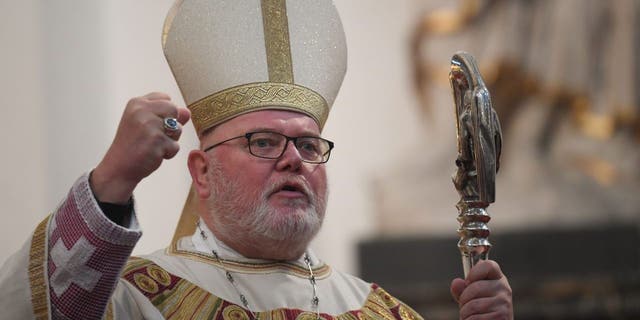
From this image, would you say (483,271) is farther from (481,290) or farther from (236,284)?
(236,284)

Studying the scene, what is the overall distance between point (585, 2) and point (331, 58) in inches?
241

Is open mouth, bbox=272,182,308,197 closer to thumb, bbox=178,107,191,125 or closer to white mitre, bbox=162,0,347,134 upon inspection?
white mitre, bbox=162,0,347,134

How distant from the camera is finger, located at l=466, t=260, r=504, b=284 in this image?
2.49 m

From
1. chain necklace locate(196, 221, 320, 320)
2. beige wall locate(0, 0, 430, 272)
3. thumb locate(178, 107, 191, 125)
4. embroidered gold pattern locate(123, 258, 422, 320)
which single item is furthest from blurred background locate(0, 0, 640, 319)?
thumb locate(178, 107, 191, 125)

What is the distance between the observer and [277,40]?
3068 millimetres

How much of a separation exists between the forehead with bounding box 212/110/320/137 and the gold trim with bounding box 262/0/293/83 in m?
0.14

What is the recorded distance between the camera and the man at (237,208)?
2086mm

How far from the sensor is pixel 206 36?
302cm

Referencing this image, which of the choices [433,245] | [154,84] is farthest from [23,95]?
[433,245]

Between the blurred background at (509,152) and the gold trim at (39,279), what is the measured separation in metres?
5.50

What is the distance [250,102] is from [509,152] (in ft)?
19.9

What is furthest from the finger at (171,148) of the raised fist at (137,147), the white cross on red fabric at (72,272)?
the white cross on red fabric at (72,272)

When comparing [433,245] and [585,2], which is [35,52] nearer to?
[433,245]

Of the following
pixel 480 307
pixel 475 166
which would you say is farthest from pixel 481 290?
pixel 475 166
